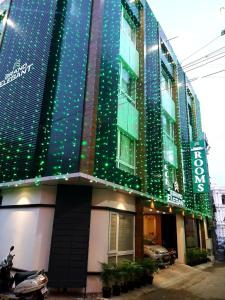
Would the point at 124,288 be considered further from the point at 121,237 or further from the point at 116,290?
the point at 121,237

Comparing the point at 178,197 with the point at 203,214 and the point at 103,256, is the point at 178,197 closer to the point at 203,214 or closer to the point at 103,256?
the point at 203,214

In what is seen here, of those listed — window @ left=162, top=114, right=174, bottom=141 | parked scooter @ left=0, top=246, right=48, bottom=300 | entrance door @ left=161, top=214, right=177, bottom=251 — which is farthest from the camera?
window @ left=162, top=114, right=174, bottom=141

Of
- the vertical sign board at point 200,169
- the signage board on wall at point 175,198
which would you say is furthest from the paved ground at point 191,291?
the vertical sign board at point 200,169

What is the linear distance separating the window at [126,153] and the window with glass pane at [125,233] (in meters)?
2.24

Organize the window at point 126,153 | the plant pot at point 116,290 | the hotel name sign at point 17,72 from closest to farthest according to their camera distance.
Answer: the plant pot at point 116,290
the window at point 126,153
the hotel name sign at point 17,72

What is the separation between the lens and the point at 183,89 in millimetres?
22656

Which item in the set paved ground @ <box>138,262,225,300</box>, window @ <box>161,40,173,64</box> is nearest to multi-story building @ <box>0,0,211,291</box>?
paved ground @ <box>138,262,225,300</box>

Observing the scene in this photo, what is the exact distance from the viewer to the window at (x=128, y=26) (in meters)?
14.3

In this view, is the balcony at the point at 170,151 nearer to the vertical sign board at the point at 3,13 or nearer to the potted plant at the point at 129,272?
the potted plant at the point at 129,272

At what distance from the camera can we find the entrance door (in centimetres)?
1733

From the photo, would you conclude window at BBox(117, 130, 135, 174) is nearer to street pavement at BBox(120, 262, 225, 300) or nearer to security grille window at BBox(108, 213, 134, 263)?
security grille window at BBox(108, 213, 134, 263)

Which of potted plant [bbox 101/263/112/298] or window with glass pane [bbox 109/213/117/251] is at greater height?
window with glass pane [bbox 109/213/117/251]

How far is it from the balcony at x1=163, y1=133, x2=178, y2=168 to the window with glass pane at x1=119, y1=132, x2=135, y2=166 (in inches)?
158

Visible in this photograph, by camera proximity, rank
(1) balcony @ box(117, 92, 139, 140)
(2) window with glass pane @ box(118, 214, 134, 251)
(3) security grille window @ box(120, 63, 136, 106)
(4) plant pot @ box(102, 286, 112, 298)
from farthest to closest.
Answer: (3) security grille window @ box(120, 63, 136, 106)
(1) balcony @ box(117, 92, 139, 140)
(2) window with glass pane @ box(118, 214, 134, 251)
(4) plant pot @ box(102, 286, 112, 298)
